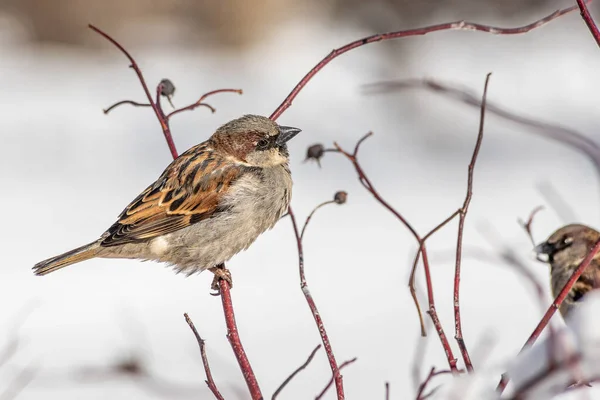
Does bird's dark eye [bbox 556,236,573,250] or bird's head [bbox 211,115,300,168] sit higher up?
bird's head [bbox 211,115,300,168]

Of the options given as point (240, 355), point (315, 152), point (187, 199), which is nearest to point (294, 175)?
point (187, 199)

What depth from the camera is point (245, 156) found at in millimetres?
2830

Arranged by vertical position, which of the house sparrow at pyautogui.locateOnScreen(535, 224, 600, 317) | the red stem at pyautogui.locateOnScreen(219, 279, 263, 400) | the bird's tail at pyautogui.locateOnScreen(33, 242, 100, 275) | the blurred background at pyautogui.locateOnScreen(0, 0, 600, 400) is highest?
the blurred background at pyautogui.locateOnScreen(0, 0, 600, 400)

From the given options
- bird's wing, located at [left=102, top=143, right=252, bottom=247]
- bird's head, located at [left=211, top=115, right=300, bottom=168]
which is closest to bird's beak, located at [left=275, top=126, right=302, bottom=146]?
bird's head, located at [left=211, top=115, right=300, bottom=168]

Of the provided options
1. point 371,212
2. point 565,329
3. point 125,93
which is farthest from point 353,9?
point 565,329

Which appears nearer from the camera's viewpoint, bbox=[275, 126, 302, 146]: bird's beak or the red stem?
the red stem

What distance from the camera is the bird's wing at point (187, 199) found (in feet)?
9.27

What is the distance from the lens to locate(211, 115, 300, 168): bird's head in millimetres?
2773

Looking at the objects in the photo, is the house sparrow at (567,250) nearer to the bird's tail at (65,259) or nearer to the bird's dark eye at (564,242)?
the bird's dark eye at (564,242)

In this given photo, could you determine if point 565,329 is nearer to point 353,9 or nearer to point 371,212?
point 371,212

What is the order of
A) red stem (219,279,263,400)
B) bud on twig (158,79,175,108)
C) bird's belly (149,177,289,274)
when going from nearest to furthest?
1. red stem (219,279,263,400)
2. bud on twig (158,79,175,108)
3. bird's belly (149,177,289,274)

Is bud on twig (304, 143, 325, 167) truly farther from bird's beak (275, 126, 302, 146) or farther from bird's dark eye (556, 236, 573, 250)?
bird's dark eye (556, 236, 573, 250)

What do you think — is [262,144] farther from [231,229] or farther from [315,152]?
[315,152]

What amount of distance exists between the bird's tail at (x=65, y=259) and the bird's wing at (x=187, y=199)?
0.18ft
